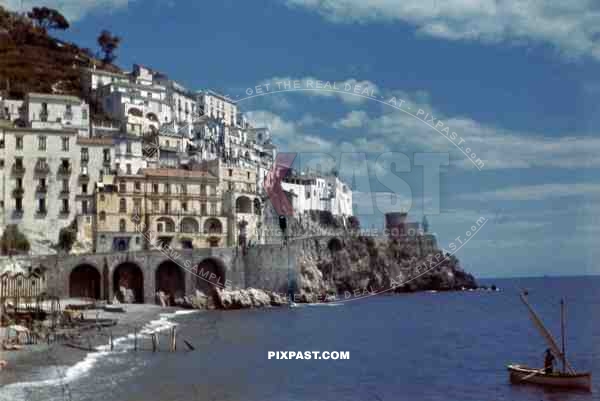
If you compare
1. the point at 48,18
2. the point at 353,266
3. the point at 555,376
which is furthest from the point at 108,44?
the point at 555,376

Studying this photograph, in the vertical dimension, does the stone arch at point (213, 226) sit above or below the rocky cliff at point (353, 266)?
above

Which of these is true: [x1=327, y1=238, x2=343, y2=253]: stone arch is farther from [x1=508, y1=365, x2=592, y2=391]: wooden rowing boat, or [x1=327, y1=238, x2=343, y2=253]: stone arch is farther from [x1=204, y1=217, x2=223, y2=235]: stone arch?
[x1=508, y1=365, x2=592, y2=391]: wooden rowing boat

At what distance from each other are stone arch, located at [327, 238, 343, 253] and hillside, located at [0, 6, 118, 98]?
23709 mm

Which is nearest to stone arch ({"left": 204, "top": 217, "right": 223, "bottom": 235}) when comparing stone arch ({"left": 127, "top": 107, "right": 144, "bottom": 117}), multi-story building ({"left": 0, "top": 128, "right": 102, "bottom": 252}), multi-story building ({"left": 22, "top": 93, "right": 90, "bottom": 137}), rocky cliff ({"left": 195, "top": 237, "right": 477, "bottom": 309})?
rocky cliff ({"left": 195, "top": 237, "right": 477, "bottom": 309})

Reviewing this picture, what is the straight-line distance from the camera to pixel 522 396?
691 inches

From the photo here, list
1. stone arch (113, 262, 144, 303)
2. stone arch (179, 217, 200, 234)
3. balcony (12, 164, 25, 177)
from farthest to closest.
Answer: stone arch (179, 217, 200, 234), balcony (12, 164, 25, 177), stone arch (113, 262, 144, 303)

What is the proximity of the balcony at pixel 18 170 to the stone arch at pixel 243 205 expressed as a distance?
13965 millimetres

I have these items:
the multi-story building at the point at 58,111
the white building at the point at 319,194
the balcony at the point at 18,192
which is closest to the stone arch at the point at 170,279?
the balcony at the point at 18,192

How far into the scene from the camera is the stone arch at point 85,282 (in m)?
39.8

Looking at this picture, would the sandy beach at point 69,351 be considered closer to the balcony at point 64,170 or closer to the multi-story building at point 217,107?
the balcony at point 64,170

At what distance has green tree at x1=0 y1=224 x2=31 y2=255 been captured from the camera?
38.0m

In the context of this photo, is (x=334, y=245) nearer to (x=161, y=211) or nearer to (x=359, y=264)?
(x=359, y=264)

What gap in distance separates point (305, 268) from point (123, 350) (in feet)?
81.0

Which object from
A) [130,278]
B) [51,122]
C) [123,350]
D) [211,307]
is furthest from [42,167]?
[123,350]
